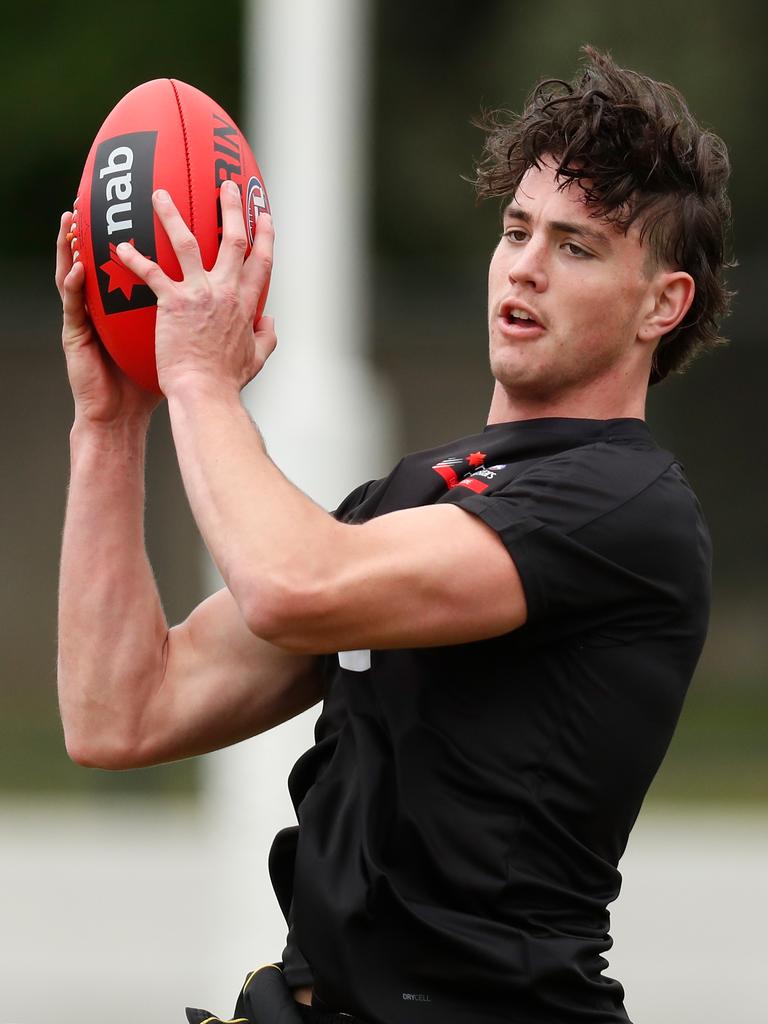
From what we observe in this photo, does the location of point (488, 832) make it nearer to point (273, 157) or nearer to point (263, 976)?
point (263, 976)

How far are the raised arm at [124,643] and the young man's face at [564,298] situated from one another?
0.70 m

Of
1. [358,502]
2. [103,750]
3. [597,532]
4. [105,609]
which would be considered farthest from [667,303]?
[103,750]

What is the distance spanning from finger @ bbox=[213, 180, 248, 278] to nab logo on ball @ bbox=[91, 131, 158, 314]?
0.42ft

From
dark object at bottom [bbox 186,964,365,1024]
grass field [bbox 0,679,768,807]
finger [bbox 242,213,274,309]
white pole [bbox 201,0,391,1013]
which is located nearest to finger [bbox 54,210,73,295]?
finger [bbox 242,213,274,309]

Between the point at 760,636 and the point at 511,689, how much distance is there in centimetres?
1115

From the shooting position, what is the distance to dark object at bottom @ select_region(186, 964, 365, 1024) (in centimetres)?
294

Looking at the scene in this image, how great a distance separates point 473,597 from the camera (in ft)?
9.13

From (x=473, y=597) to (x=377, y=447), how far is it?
3.57 m

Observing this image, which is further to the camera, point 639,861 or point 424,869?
point 639,861

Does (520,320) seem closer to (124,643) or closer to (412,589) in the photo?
(412,589)

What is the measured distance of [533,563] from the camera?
2828mm

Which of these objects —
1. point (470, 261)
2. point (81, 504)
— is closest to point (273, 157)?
point (81, 504)

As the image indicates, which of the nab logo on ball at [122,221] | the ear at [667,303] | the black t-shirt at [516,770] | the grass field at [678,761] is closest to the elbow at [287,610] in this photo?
the black t-shirt at [516,770]

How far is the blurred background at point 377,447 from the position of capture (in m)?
7.01
